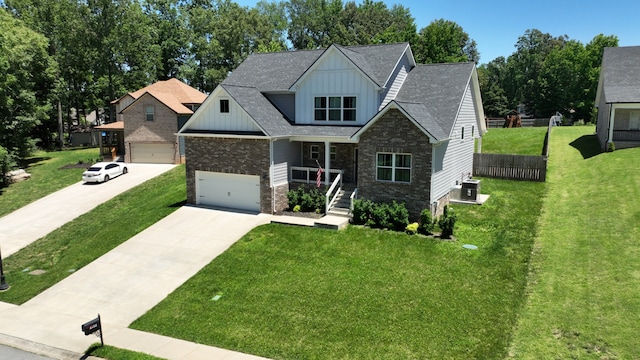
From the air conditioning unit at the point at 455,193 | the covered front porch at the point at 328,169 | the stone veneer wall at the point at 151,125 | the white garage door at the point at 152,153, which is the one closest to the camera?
the covered front porch at the point at 328,169

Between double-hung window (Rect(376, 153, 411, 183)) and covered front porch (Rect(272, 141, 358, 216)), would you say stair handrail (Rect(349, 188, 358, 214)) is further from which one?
double-hung window (Rect(376, 153, 411, 183))

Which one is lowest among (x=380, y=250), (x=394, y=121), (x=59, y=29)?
(x=380, y=250)

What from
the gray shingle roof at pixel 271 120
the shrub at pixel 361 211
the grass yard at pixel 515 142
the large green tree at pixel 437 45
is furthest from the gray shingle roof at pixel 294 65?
the large green tree at pixel 437 45

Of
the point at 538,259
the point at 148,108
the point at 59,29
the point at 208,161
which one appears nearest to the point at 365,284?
the point at 538,259

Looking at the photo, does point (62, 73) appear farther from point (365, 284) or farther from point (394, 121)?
point (365, 284)

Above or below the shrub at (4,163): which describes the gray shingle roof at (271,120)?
above

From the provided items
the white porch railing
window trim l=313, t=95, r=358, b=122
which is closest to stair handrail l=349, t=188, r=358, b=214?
the white porch railing

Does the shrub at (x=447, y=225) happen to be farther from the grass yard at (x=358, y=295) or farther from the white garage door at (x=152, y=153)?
the white garage door at (x=152, y=153)
